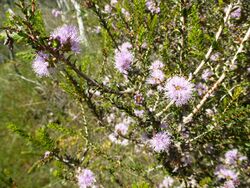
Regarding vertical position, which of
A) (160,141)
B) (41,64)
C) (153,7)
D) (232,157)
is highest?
(153,7)

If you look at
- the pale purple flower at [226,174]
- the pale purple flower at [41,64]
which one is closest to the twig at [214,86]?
the pale purple flower at [41,64]

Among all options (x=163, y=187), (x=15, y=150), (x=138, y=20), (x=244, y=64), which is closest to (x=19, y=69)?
(x=15, y=150)

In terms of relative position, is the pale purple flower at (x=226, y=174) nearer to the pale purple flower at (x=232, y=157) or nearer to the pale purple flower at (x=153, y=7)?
the pale purple flower at (x=232, y=157)

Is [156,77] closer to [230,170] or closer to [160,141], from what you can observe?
[160,141]

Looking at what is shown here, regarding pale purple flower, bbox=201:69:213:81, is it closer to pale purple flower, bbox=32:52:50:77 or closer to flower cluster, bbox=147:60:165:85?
flower cluster, bbox=147:60:165:85

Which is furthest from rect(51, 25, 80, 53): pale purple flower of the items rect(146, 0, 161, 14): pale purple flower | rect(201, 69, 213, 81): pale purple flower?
rect(201, 69, 213, 81): pale purple flower

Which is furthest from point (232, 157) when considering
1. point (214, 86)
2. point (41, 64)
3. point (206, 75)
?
point (41, 64)
